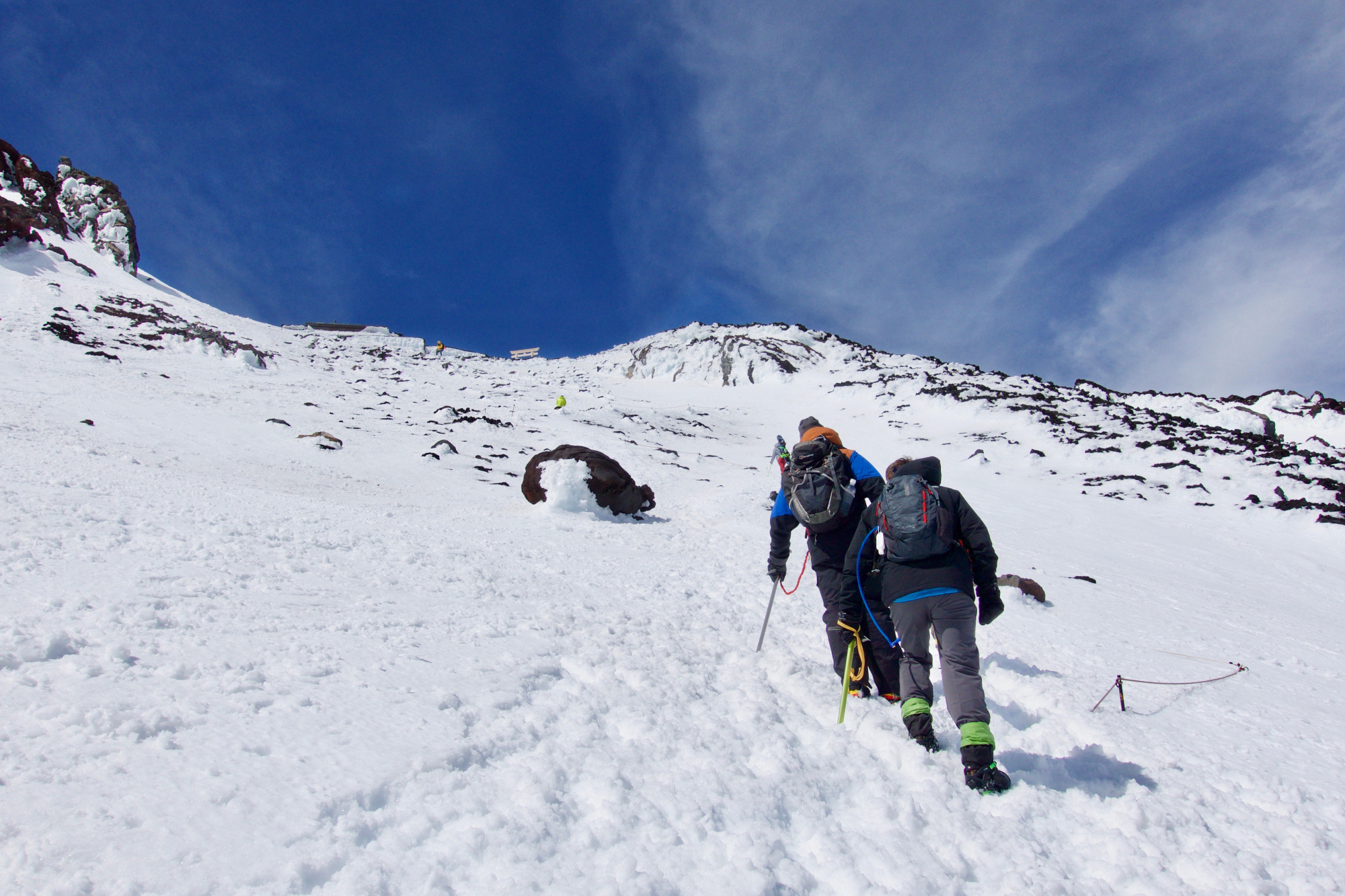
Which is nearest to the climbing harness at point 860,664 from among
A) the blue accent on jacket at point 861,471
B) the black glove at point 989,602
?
the black glove at point 989,602

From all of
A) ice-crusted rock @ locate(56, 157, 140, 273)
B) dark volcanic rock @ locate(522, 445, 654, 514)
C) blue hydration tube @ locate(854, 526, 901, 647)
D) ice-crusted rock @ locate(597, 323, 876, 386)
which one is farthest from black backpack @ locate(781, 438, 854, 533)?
ice-crusted rock @ locate(56, 157, 140, 273)

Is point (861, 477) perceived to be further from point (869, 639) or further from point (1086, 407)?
point (1086, 407)

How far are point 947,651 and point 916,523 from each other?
0.85 m

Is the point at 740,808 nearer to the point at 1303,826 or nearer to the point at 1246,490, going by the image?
the point at 1303,826

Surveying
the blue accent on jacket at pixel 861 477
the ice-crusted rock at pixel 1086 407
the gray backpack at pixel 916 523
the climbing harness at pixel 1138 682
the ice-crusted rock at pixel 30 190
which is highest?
the ice-crusted rock at pixel 30 190

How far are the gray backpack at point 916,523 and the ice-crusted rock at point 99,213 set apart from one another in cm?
7155

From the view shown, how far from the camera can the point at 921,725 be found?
3.72 meters

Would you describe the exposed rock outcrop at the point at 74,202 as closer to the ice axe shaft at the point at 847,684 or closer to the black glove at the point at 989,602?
the ice axe shaft at the point at 847,684

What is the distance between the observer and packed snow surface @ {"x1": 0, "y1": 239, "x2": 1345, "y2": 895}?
94.2 inches

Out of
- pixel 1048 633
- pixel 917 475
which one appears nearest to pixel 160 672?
pixel 917 475

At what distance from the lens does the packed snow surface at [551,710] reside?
7.85ft

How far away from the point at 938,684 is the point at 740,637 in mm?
1901

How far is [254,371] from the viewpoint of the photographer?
2695 centimetres

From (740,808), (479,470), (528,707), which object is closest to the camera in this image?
(740,808)
